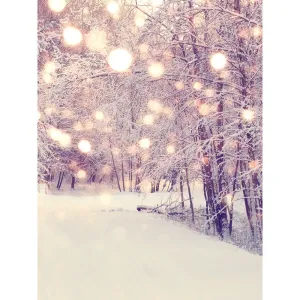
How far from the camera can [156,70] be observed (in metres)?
1.91

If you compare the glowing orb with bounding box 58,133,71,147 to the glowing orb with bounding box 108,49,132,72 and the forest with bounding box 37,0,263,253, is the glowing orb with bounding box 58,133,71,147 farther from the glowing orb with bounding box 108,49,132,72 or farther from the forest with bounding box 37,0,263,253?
the glowing orb with bounding box 108,49,132,72

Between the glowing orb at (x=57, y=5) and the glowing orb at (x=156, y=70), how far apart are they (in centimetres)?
54

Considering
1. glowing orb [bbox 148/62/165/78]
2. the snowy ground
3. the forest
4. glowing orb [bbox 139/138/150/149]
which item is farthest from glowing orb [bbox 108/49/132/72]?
the snowy ground

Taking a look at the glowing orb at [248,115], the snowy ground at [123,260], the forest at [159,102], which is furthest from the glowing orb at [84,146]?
the glowing orb at [248,115]

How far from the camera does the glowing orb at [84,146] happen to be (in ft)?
5.99

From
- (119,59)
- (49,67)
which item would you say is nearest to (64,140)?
(49,67)

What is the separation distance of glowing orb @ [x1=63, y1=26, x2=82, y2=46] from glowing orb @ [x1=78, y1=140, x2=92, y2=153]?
51cm

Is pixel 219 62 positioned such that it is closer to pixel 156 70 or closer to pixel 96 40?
pixel 156 70

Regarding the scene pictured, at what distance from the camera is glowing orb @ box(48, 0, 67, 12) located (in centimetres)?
183

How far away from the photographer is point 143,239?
5.98ft
